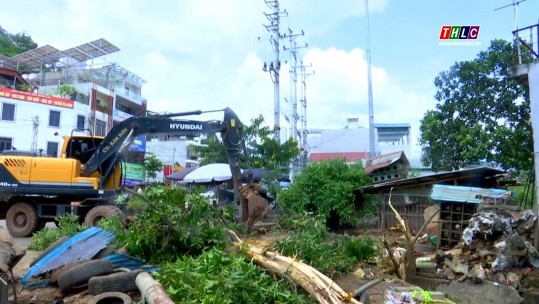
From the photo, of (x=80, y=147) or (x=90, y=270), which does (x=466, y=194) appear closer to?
(x=90, y=270)

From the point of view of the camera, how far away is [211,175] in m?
21.3

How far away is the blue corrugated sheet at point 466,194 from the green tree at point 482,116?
16.1 feet

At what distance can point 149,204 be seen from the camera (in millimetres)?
6289

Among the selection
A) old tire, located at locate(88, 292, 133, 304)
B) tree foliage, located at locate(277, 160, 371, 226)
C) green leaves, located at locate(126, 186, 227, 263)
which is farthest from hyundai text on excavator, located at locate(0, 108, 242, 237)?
old tire, located at locate(88, 292, 133, 304)

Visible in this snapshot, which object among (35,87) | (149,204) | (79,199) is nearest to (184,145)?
(35,87)

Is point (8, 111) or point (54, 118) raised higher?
point (8, 111)

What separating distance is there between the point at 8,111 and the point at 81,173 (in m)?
24.3

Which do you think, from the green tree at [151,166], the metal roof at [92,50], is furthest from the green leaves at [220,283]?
the metal roof at [92,50]

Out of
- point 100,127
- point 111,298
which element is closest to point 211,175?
point 111,298

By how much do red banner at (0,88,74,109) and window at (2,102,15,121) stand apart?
68cm

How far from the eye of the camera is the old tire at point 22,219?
42.8 feet

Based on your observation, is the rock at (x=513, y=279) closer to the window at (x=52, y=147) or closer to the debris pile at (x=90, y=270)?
the debris pile at (x=90, y=270)

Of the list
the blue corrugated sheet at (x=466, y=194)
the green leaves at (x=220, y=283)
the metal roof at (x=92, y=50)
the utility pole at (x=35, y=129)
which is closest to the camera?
the green leaves at (x=220, y=283)

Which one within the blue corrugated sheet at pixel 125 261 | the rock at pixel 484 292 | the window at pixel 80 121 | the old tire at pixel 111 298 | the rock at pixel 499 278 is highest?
the window at pixel 80 121
